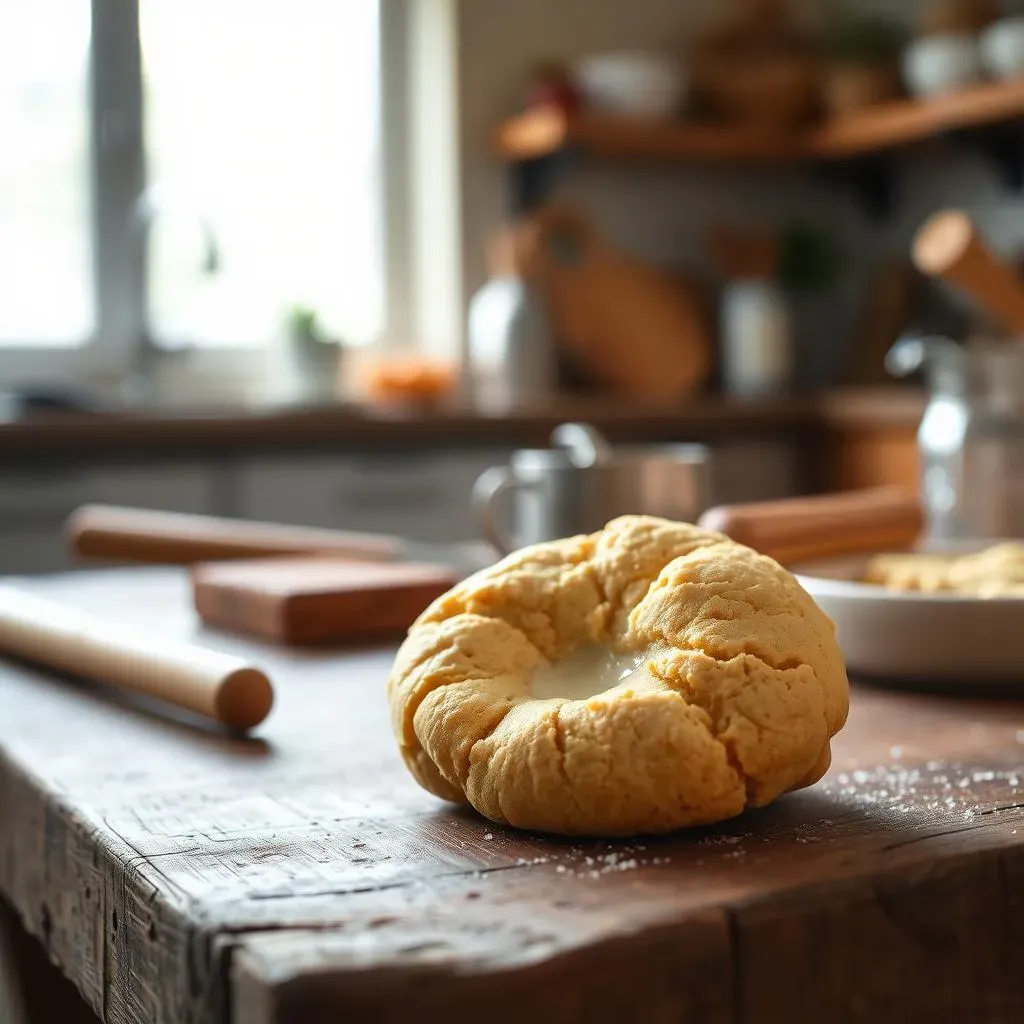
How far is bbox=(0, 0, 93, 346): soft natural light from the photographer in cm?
317

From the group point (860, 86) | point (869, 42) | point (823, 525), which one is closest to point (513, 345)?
point (860, 86)

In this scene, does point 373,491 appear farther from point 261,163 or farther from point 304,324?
point 261,163

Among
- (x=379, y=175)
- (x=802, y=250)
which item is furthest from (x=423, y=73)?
(x=802, y=250)

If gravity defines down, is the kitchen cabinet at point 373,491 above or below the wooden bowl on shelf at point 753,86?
below

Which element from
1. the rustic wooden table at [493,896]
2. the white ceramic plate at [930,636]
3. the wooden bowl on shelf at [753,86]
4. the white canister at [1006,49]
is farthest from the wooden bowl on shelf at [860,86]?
the rustic wooden table at [493,896]

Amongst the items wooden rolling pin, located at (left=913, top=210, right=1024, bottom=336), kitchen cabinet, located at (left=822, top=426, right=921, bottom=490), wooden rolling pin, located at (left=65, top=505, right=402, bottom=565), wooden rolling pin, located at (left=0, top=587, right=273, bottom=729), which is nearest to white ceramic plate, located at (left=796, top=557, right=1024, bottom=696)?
wooden rolling pin, located at (left=0, top=587, right=273, bottom=729)

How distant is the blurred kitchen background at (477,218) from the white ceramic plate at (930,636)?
2.14m

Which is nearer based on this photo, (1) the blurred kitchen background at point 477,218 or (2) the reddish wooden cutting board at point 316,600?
(2) the reddish wooden cutting board at point 316,600

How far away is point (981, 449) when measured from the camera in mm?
1229

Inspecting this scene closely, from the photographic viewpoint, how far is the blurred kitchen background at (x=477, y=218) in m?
3.11

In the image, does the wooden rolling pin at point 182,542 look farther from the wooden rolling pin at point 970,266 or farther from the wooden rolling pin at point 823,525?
the wooden rolling pin at point 970,266

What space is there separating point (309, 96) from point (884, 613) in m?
3.11

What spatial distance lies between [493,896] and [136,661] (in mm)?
359

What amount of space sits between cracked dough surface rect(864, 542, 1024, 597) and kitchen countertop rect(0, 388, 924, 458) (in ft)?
6.59
